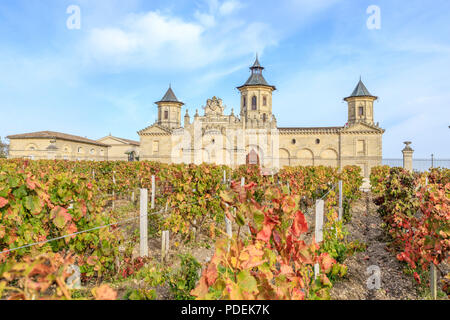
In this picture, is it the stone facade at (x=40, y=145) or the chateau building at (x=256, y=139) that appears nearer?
the chateau building at (x=256, y=139)

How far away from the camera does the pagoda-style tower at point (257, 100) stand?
3884cm

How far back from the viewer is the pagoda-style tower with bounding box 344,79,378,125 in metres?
38.5

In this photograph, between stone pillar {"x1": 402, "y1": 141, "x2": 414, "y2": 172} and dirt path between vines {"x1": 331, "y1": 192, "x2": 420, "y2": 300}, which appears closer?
dirt path between vines {"x1": 331, "y1": 192, "x2": 420, "y2": 300}

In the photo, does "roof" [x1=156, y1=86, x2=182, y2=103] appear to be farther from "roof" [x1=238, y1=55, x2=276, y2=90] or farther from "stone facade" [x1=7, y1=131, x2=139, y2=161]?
"roof" [x1=238, y1=55, x2=276, y2=90]

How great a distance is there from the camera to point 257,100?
3900cm

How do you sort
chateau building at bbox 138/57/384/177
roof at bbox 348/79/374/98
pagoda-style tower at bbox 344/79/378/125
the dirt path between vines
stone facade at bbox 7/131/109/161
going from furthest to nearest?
stone facade at bbox 7/131/109/161 → roof at bbox 348/79/374/98 → pagoda-style tower at bbox 344/79/378/125 → chateau building at bbox 138/57/384/177 → the dirt path between vines

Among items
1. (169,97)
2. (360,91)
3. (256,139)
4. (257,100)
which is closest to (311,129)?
(256,139)

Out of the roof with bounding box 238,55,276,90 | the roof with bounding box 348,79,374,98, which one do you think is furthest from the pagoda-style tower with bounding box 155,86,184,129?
the roof with bounding box 348,79,374,98

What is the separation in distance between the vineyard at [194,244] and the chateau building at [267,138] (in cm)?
2570

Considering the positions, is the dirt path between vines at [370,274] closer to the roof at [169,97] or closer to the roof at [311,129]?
the roof at [311,129]

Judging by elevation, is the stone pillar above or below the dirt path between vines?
above

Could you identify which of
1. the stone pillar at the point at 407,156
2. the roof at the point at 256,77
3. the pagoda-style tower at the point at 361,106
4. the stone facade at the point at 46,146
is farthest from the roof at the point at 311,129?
the stone facade at the point at 46,146

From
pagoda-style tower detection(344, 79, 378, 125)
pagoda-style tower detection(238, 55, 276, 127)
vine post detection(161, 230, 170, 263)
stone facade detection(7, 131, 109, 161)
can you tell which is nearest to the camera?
vine post detection(161, 230, 170, 263)
